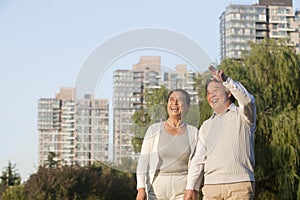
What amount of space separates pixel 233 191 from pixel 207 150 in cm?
36

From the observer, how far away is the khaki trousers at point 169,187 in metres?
4.29

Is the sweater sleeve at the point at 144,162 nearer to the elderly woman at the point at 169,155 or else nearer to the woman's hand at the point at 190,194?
the elderly woman at the point at 169,155

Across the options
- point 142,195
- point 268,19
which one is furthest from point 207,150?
point 268,19

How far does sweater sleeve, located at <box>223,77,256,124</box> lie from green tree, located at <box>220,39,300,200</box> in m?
11.4

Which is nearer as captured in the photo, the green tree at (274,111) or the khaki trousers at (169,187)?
the khaki trousers at (169,187)

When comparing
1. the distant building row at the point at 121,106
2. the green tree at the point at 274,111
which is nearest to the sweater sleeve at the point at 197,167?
the distant building row at the point at 121,106

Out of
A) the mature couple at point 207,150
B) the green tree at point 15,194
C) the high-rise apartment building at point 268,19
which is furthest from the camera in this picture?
the high-rise apartment building at point 268,19

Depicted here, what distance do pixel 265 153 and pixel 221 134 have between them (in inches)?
454

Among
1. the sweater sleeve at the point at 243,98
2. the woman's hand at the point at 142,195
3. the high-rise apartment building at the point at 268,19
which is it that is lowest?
the woman's hand at the point at 142,195

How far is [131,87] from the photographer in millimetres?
4949

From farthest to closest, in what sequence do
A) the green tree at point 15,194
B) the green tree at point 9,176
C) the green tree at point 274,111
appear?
the green tree at point 9,176 < the green tree at point 15,194 < the green tree at point 274,111

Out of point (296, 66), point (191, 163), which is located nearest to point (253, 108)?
point (191, 163)

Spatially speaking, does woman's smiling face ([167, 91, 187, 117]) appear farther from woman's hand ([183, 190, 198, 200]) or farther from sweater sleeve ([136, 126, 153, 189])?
woman's hand ([183, 190, 198, 200])

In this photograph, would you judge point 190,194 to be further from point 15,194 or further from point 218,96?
point 15,194
